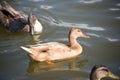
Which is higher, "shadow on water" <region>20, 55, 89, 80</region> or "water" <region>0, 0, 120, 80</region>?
"water" <region>0, 0, 120, 80</region>

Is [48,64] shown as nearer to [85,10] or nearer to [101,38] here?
[101,38]

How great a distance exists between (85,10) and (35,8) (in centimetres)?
161

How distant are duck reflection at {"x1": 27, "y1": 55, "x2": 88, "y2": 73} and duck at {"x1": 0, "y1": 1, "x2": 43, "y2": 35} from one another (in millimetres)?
1926

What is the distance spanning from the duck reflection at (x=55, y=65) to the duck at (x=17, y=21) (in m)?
1.93

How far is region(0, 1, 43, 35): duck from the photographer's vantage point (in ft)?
35.7

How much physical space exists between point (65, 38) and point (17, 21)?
1881 mm

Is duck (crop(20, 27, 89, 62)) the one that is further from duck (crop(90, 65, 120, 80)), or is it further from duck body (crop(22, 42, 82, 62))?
duck (crop(90, 65, 120, 80))

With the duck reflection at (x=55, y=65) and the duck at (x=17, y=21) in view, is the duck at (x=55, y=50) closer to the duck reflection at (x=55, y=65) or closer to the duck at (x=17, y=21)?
the duck reflection at (x=55, y=65)

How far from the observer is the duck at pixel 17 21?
10.9 metres

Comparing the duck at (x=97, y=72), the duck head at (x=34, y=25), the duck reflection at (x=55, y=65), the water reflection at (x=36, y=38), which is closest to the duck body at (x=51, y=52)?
the duck reflection at (x=55, y=65)

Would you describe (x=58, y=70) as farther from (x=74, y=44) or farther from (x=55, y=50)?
(x=74, y=44)

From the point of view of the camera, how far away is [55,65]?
8.96m

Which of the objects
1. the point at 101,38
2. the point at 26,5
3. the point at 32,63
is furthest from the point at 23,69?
the point at 26,5

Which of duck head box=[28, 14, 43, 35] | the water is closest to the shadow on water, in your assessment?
the water
